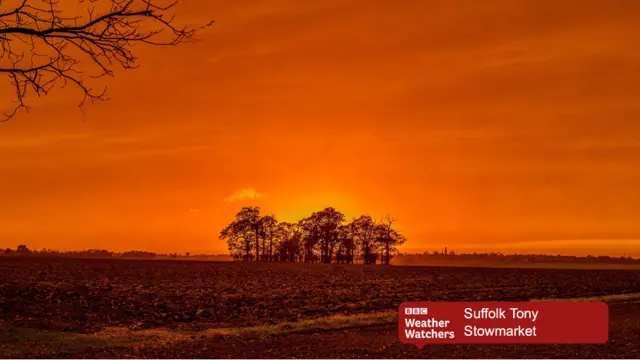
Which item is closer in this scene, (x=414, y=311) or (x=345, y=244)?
(x=414, y=311)

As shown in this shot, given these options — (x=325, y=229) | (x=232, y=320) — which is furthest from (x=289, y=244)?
(x=232, y=320)

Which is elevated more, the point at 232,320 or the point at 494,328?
the point at 494,328

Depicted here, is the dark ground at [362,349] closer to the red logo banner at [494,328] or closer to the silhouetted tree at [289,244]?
the red logo banner at [494,328]

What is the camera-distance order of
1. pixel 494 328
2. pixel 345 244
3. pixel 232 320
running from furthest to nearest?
pixel 345 244 → pixel 232 320 → pixel 494 328

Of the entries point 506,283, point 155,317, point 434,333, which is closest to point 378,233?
point 506,283

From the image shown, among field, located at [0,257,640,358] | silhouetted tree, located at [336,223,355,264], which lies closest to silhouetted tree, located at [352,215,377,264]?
silhouetted tree, located at [336,223,355,264]

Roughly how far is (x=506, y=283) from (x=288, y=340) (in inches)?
1480

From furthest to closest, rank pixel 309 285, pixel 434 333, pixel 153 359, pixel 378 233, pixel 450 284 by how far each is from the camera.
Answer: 1. pixel 378 233
2. pixel 450 284
3. pixel 309 285
4. pixel 434 333
5. pixel 153 359

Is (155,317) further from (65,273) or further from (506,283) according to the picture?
(506,283)

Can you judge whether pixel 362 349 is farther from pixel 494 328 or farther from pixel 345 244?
pixel 345 244

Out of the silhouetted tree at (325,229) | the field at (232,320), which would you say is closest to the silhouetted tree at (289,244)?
the silhouetted tree at (325,229)

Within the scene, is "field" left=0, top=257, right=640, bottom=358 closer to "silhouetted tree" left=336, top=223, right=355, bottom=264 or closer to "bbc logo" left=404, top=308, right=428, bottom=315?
"bbc logo" left=404, top=308, right=428, bottom=315

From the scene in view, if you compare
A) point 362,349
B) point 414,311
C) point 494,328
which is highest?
point 414,311

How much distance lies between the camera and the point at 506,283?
5516cm
